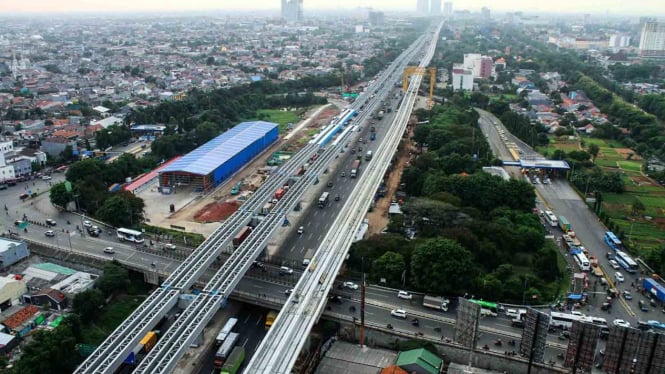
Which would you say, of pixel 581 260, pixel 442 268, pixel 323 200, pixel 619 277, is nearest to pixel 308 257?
pixel 442 268

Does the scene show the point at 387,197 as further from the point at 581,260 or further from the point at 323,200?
the point at 581,260

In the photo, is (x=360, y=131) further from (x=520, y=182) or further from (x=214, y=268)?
(x=214, y=268)

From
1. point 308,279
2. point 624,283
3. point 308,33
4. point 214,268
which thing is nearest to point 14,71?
point 214,268

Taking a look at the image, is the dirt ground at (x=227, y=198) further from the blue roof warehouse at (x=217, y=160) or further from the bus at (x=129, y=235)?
the bus at (x=129, y=235)

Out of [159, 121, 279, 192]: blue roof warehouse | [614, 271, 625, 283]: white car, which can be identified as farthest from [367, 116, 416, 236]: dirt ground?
[614, 271, 625, 283]: white car

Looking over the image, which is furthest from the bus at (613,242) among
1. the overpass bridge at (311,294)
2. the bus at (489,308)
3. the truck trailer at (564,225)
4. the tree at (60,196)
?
the tree at (60,196)
